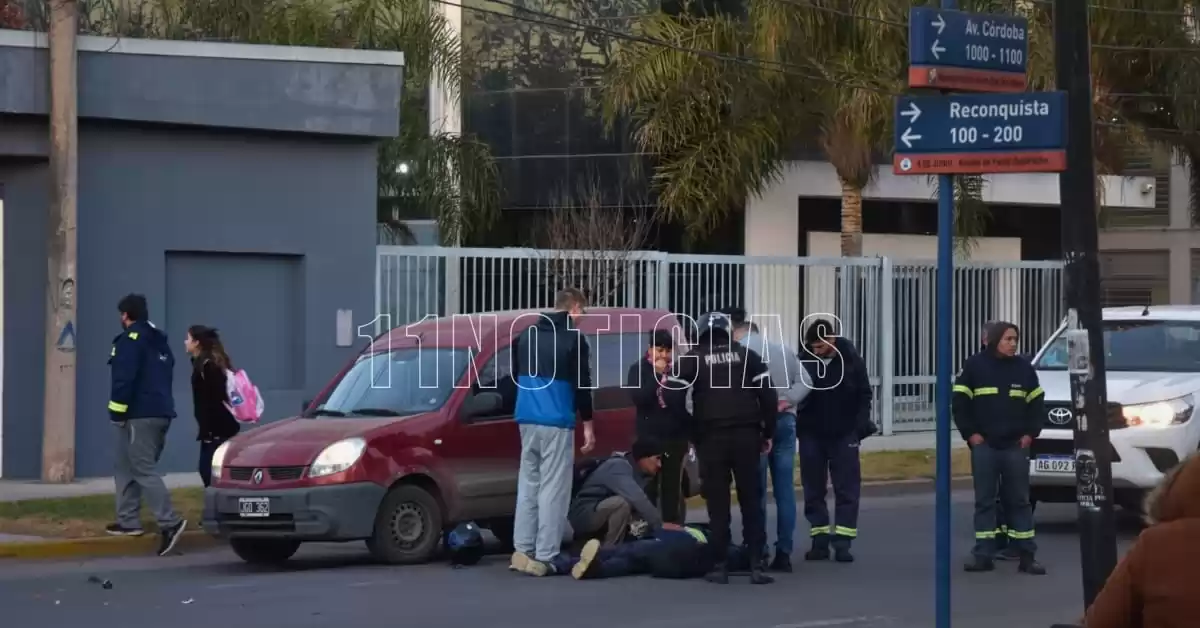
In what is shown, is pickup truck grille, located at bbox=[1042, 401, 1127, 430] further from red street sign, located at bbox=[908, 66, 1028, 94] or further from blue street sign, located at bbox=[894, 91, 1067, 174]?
blue street sign, located at bbox=[894, 91, 1067, 174]

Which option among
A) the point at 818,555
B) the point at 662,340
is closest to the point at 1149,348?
the point at 818,555

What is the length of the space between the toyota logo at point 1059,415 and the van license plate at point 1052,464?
302 mm

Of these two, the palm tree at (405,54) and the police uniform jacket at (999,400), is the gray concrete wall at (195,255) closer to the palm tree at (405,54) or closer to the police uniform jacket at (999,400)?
the palm tree at (405,54)

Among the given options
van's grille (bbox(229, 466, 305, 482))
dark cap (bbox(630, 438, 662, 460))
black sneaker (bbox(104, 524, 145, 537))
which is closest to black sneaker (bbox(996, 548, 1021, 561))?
dark cap (bbox(630, 438, 662, 460))

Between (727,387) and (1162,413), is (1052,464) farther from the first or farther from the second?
(727,387)

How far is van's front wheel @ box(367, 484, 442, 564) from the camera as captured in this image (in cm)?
1259

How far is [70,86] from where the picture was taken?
1677 centimetres

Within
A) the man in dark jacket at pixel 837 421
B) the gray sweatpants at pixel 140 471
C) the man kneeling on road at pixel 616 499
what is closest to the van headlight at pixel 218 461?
the gray sweatpants at pixel 140 471

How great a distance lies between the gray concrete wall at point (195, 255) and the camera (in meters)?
17.4

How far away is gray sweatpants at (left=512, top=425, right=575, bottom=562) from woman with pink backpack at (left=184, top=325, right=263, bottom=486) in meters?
2.77

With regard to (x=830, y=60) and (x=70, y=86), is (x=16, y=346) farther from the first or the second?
(x=830, y=60)

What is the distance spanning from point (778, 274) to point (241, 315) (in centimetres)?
748

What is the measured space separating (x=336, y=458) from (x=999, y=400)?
4727mm

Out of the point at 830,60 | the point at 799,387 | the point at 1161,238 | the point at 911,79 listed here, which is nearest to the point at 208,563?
the point at 799,387
